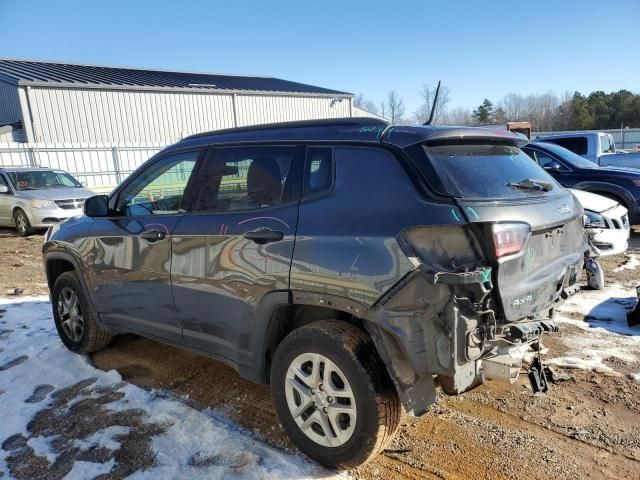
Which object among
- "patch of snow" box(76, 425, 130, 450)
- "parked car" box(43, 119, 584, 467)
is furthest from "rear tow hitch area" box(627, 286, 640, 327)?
"patch of snow" box(76, 425, 130, 450)

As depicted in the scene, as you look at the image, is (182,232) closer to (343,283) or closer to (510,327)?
(343,283)

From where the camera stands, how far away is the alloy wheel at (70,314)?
448 centimetres

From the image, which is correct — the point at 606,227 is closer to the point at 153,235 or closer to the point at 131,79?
the point at 153,235

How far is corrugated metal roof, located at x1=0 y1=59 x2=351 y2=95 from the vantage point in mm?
22500

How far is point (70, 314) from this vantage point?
455 cm

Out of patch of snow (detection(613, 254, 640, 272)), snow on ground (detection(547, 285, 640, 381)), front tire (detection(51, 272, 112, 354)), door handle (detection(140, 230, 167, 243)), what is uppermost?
door handle (detection(140, 230, 167, 243))

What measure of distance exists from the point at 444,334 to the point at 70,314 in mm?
3707

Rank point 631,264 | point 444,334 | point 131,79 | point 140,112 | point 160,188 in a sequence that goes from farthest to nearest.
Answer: point 131,79
point 140,112
point 631,264
point 160,188
point 444,334

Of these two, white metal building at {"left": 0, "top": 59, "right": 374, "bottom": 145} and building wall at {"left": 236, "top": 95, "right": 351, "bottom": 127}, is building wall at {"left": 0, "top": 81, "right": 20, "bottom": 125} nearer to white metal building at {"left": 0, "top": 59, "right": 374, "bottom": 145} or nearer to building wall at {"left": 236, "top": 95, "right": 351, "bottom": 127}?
white metal building at {"left": 0, "top": 59, "right": 374, "bottom": 145}

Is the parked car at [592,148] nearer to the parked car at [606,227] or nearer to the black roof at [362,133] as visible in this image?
the parked car at [606,227]

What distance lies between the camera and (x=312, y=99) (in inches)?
1209

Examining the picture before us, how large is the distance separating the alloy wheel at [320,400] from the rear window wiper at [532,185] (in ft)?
4.81

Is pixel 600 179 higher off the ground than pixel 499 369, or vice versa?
pixel 600 179

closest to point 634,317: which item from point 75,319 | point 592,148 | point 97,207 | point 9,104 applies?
point 97,207
